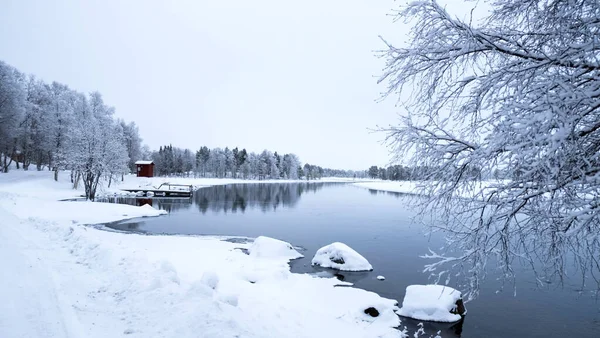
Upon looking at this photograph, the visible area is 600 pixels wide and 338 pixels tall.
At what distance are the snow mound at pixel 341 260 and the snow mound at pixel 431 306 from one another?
449 cm

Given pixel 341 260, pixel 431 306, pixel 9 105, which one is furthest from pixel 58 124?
pixel 431 306

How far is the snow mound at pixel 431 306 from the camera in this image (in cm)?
1042

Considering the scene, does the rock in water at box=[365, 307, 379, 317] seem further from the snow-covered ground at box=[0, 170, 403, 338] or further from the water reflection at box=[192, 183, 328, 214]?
the water reflection at box=[192, 183, 328, 214]

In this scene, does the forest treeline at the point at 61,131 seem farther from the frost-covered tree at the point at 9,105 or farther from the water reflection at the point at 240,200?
the water reflection at the point at 240,200

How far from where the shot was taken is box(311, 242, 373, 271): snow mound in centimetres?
1541

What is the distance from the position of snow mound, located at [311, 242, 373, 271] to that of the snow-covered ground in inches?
73.9

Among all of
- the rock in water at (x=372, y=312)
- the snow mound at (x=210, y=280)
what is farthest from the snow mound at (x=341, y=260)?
the snow mound at (x=210, y=280)

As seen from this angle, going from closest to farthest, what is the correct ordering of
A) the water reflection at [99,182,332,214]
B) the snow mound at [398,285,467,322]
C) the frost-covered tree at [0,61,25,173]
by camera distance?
1. the snow mound at [398,285,467,322]
2. the frost-covered tree at [0,61,25,173]
3. the water reflection at [99,182,332,214]

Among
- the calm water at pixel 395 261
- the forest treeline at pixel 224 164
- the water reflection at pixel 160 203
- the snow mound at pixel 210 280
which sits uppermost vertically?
the forest treeline at pixel 224 164

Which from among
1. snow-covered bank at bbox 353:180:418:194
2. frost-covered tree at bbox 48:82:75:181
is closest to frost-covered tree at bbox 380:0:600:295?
snow-covered bank at bbox 353:180:418:194

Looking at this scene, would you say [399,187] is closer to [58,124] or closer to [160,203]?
[160,203]

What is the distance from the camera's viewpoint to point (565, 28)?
3348 mm

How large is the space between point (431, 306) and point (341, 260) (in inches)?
222

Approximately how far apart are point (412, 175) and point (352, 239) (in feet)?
60.9
